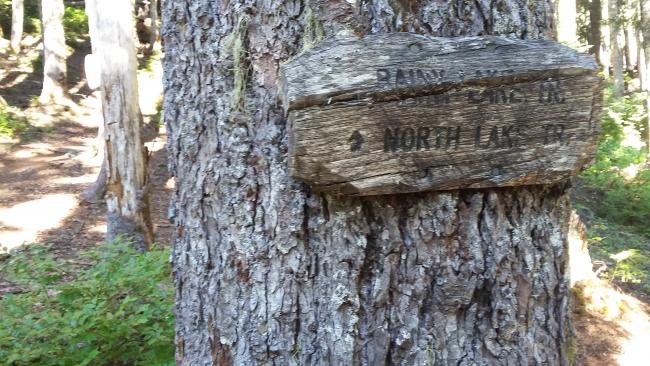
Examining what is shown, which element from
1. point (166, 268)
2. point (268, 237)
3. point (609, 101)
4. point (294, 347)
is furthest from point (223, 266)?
point (609, 101)

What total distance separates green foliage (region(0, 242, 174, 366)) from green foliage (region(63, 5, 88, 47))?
1961 cm

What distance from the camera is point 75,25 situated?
74.0 ft

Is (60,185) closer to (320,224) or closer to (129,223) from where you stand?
(129,223)

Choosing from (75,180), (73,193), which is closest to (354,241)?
(73,193)

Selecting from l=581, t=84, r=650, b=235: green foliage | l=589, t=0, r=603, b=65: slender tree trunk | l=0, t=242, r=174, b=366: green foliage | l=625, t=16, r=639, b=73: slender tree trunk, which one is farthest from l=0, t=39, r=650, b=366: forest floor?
l=625, t=16, r=639, b=73: slender tree trunk

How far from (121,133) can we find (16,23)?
14.1m

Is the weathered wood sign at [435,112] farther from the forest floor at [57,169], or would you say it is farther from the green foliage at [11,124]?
the green foliage at [11,124]

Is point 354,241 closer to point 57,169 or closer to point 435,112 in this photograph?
point 435,112

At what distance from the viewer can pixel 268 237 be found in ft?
6.18

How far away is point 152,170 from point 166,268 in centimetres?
773

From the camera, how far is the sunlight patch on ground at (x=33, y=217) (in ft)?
27.6

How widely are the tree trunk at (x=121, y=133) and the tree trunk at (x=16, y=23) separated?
1273cm

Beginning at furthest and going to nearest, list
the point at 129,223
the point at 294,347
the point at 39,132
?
the point at 39,132 < the point at 129,223 < the point at 294,347

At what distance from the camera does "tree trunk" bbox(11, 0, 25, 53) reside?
60.1 feet
